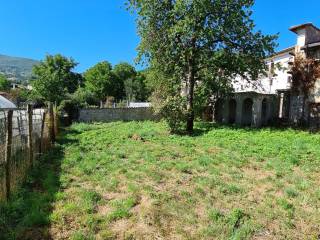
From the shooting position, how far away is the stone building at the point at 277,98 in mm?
20078

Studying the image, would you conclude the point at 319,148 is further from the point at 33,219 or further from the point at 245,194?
the point at 33,219

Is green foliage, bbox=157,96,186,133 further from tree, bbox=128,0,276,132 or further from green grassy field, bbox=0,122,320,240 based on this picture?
green grassy field, bbox=0,122,320,240

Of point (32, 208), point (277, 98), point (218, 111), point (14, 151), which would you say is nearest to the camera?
point (32, 208)

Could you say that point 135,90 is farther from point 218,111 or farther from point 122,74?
point 218,111

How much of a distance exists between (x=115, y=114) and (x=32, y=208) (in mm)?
21274

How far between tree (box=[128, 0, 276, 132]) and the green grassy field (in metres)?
7.57

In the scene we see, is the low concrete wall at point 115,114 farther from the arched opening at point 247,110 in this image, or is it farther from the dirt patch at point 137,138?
the dirt patch at point 137,138

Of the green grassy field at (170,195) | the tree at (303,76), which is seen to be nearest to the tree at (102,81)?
the tree at (303,76)

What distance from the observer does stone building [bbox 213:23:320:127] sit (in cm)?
2008

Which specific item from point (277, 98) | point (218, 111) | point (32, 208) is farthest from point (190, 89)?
point (32, 208)

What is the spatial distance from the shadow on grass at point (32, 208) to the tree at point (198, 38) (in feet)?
36.5

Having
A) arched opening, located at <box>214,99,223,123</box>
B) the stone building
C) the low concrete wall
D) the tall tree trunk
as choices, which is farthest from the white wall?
the low concrete wall

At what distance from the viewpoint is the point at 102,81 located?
62.1m

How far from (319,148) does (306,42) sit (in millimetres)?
10277
